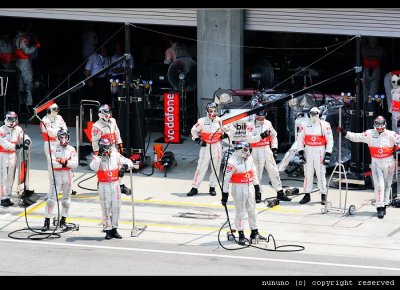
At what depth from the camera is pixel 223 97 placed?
27219mm

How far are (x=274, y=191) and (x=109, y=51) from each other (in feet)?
37.8

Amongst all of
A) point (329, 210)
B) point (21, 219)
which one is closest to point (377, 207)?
point (329, 210)

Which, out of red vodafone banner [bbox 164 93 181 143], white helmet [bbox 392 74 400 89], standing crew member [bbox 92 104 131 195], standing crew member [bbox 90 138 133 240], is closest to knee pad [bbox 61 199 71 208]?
standing crew member [bbox 90 138 133 240]

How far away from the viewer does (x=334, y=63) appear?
108 ft

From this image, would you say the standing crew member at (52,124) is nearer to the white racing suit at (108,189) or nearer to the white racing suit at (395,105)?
the white racing suit at (108,189)

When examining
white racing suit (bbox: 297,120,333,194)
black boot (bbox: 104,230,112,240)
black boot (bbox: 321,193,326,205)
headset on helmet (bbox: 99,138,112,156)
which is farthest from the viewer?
white racing suit (bbox: 297,120,333,194)

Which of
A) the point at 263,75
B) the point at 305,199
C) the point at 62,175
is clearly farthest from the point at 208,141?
the point at 263,75

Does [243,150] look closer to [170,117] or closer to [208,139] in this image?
[208,139]

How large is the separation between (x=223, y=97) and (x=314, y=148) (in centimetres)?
373

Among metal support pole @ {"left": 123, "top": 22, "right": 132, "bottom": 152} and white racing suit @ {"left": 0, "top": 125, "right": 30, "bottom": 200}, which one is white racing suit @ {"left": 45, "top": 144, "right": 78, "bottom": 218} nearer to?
white racing suit @ {"left": 0, "top": 125, "right": 30, "bottom": 200}

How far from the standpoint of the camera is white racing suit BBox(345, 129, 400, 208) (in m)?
23.1

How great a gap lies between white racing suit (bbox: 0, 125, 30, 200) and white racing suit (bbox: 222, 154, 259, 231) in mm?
5199
